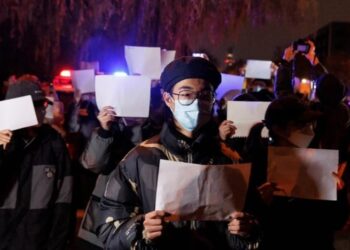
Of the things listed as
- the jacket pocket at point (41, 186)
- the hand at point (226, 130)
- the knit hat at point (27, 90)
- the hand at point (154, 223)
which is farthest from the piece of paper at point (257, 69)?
the hand at point (154, 223)

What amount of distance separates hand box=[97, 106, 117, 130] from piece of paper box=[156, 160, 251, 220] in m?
1.32

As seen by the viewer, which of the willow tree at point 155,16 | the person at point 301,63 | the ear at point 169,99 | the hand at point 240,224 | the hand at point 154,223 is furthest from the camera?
the willow tree at point 155,16

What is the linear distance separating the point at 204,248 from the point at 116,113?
147 cm

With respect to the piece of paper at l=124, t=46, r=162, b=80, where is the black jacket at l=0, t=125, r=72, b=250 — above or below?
below

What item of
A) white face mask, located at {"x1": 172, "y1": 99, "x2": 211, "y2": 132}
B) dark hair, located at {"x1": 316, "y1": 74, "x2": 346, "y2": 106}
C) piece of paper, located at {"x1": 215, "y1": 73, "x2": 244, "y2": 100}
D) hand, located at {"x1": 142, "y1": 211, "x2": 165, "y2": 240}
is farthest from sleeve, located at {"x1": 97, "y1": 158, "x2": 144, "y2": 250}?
piece of paper, located at {"x1": 215, "y1": 73, "x2": 244, "y2": 100}

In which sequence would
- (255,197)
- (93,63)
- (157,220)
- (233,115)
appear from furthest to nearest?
(93,63) < (233,115) < (255,197) < (157,220)

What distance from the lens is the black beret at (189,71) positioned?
250cm

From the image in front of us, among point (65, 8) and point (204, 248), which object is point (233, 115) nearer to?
point (204, 248)

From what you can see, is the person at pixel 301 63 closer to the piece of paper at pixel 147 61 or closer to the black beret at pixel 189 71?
the piece of paper at pixel 147 61

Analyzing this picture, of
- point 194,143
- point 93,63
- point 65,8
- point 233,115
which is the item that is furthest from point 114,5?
point 194,143

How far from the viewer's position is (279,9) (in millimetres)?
7258

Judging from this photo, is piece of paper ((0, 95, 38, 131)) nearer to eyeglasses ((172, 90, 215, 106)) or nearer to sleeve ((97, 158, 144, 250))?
sleeve ((97, 158, 144, 250))

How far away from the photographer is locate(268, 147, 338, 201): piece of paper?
2959mm

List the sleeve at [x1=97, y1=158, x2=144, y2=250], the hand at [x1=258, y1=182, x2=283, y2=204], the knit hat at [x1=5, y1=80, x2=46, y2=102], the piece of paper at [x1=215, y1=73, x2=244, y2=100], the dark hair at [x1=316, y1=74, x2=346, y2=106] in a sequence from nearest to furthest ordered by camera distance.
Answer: the sleeve at [x1=97, y1=158, x2=144, y2=250]
the hand at [x1=258, y1=182, x2=283, y2=204]
the knit hat at [x1=5, y1=80, x2=46, y2=102]
the dark hair at [x1=316, y1=74, x2=346, y2=106]
the piece of paper at [x1=215, y1=73, x2=244, y2=100]
